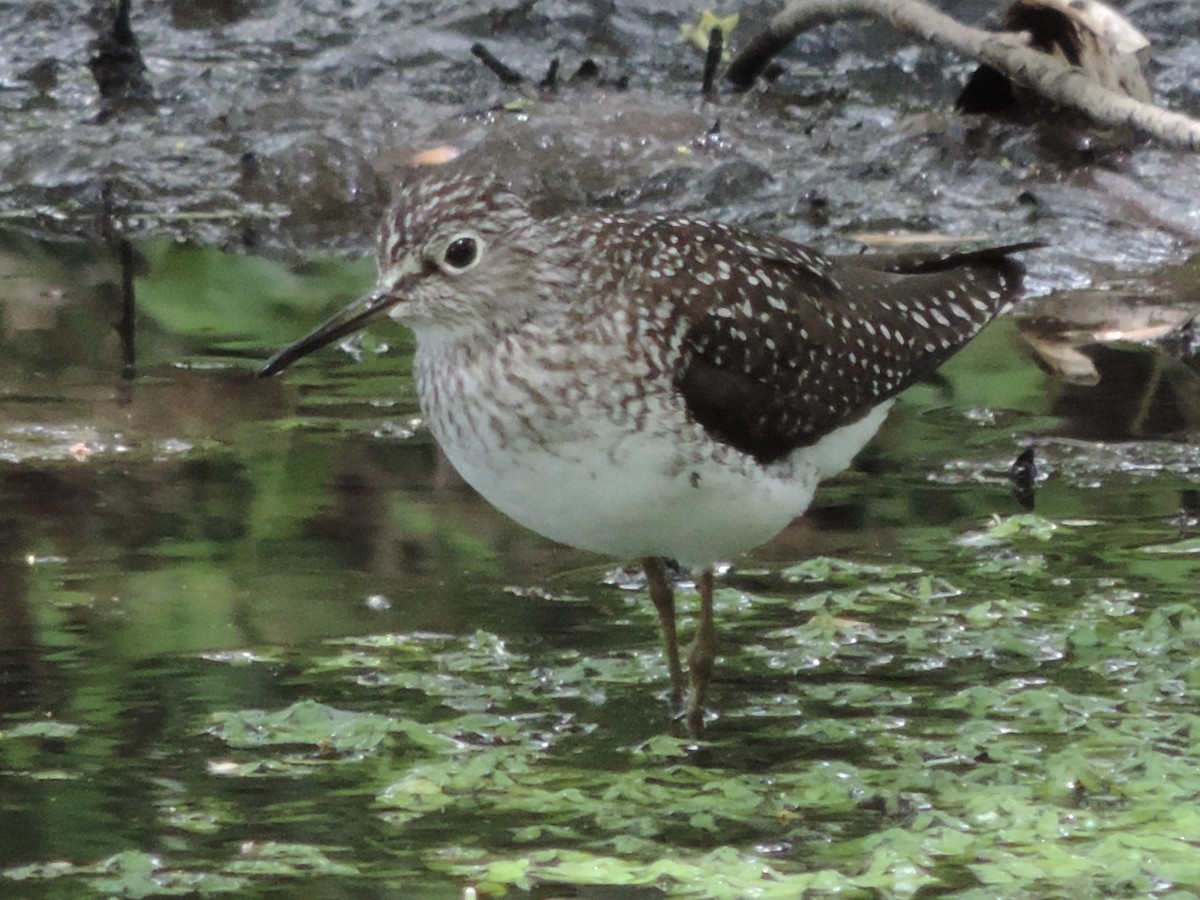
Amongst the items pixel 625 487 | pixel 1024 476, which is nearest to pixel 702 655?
pixel 625 487

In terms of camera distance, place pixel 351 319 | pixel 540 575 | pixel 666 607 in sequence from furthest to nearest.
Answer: pixel 540 575, pixel 666 607, pixel 351 319

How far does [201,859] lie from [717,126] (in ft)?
24.0

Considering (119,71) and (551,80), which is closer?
(551,80)

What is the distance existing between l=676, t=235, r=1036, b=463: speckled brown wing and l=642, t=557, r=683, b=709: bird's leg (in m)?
0.42

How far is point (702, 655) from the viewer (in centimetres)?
539

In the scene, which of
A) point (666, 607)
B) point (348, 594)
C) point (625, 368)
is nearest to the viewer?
point (625, 368)

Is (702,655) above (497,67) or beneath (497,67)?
beneath

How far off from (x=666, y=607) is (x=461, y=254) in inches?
43.1

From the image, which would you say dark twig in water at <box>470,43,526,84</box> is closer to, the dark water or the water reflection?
the dark water

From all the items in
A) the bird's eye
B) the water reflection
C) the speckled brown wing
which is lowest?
the water reflection

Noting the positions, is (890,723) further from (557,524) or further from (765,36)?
(765,36)

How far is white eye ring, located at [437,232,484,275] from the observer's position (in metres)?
5.21

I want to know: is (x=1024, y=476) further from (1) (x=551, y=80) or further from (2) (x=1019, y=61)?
(1) (x=551, y=80)

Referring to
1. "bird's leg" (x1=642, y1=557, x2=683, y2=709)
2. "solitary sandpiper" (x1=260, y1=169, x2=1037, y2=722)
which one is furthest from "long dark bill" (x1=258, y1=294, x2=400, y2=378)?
"bird's leg" (x1=642, y1=557, x2=683, y2=709)
